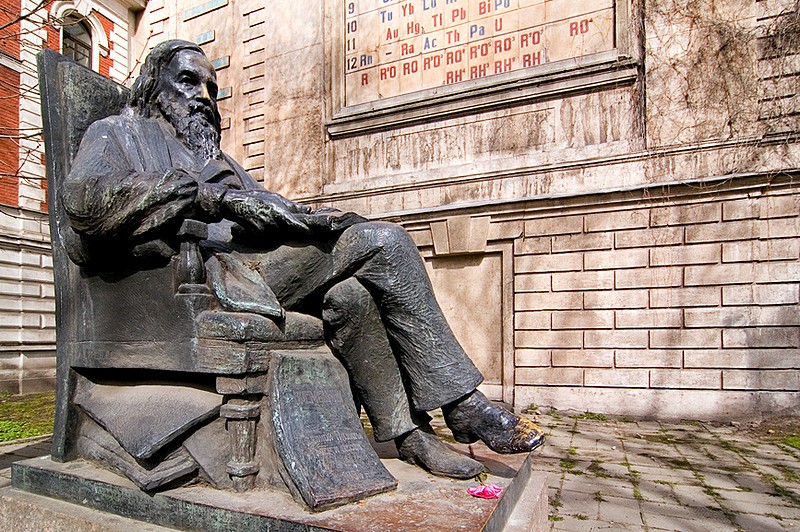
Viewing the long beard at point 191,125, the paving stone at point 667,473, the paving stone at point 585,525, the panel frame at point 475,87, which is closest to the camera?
the long beard at point 191,125

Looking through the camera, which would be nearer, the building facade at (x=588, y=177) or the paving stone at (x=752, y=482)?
the paving stone at (x=752, y=482)

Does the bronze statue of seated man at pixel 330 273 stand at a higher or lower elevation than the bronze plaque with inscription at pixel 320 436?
higher

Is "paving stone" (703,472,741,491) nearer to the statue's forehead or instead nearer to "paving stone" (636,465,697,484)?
"paving stone" (636,465,697,484)

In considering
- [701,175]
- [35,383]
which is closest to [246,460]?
[701,175]

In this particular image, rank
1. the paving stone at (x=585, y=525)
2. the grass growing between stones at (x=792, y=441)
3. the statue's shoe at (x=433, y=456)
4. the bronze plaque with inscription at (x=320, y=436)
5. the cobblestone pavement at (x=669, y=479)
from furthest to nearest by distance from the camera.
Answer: the grass growing between stones at (x=792, y=441), the cobblestone pavement at (x=669, y=479), the paving stone at (x=585, y=525), the statue's shoe at (x=433, y=456), the bronze plaque with inscription at (x=320, y=436)

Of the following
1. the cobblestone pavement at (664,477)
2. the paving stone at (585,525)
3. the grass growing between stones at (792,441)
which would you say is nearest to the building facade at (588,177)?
the grass growing between stones at (792,441)

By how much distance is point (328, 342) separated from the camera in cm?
226

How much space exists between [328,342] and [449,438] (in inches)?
127

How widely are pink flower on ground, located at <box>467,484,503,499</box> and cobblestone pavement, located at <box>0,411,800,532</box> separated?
180 centimetres

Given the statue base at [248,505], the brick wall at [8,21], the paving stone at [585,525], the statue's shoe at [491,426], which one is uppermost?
the brick wall at [8,21]

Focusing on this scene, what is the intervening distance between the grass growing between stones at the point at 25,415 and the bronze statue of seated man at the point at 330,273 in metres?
5.09

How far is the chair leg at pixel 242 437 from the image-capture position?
6.09 ft

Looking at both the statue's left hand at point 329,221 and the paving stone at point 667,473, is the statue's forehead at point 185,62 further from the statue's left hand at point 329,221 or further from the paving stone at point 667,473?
the paving stone at point 667,473

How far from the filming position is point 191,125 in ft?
8.46
